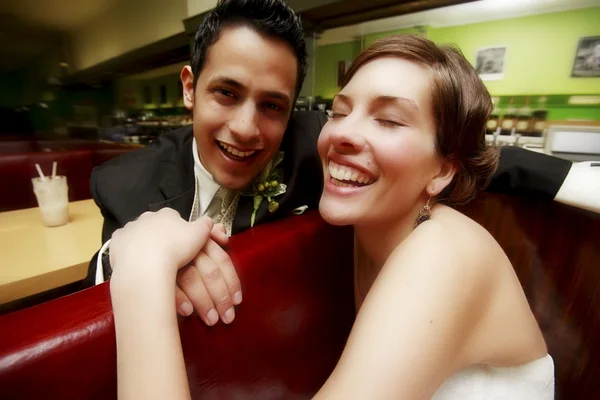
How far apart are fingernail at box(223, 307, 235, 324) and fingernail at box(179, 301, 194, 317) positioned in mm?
98

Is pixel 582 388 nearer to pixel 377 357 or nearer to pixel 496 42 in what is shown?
pixel 377 357

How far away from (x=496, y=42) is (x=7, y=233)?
6.29 metres

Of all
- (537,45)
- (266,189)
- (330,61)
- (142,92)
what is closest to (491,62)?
(537,45)

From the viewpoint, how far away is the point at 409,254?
0.70m

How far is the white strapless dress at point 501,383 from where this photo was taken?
837mm

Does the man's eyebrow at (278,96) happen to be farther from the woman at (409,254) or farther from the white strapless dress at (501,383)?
the white strapless dress at (501,383)

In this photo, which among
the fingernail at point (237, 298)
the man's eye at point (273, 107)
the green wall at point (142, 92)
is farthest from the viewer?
the green wall at point (142, 92)

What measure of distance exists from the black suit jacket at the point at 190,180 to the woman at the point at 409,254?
0.25 m

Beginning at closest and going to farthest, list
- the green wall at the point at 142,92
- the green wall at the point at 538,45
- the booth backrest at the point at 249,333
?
the booth backrest at the point at 249,333
the green wall at the point at 142,92
the green wall at the point at 538,45

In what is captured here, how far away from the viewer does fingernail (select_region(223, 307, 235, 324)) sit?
28.1 inches

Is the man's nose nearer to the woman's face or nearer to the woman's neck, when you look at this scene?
the woman's face

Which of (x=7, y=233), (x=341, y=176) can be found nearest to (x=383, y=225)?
(x=341, y=176)

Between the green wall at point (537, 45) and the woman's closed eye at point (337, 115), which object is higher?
the green wall at point (537, 45)

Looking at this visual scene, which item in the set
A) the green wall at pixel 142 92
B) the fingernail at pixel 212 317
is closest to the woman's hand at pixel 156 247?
the fingernail at pixel 212 317
